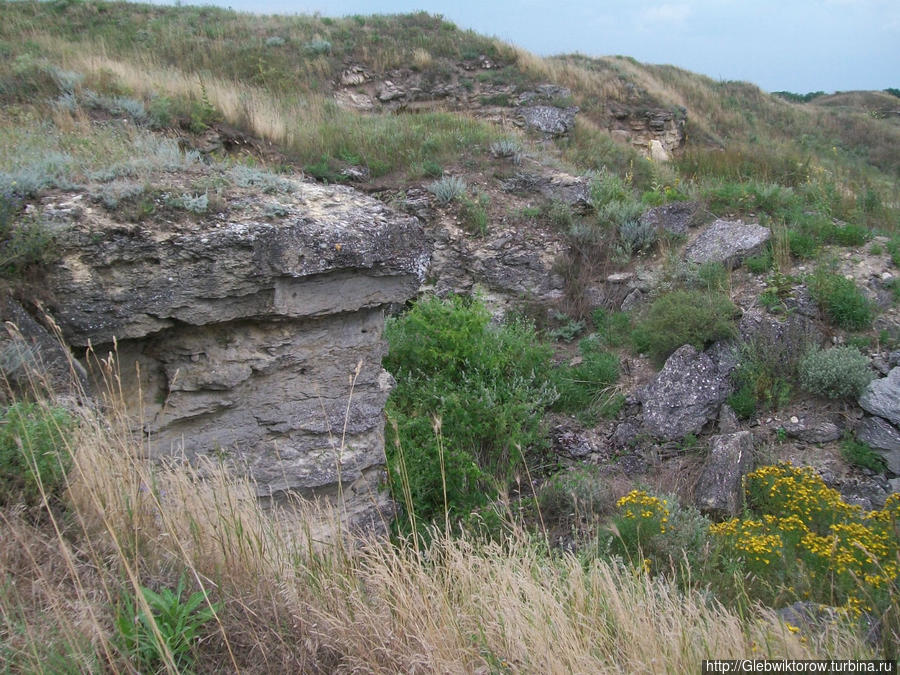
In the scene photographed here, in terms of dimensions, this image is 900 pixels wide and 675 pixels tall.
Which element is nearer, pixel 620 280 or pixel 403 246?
pixel 403 246

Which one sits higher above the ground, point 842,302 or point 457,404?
point 842,302

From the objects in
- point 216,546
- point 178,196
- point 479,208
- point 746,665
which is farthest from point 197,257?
→ point 479,208

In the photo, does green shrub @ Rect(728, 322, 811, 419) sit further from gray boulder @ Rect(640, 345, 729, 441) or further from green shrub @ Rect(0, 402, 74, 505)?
green shrub @ Rect(0, 402, 74, 505)

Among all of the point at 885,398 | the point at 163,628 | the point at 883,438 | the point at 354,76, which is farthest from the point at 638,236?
the point at 354,76

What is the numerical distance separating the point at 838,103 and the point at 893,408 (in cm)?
3348

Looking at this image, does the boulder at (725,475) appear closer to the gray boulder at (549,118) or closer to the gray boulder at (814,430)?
the gray boulder at (814,430)

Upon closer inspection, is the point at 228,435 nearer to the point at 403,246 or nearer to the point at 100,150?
the point at 403,246

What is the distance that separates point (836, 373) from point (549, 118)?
9.26 m

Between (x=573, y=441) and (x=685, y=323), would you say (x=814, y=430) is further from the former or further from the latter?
(x=573, y=441)

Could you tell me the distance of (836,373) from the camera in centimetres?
651

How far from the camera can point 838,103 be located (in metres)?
32.2

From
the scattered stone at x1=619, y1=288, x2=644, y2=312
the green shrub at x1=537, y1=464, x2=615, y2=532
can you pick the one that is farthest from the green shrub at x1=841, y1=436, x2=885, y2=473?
the scattered stone at x1=619, y1=288, x2=644, y2=312

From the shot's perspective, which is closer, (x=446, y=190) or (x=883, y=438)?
(x=883, y=438)

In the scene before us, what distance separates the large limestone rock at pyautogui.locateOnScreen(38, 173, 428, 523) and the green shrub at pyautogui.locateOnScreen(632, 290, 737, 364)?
12.0 ft
